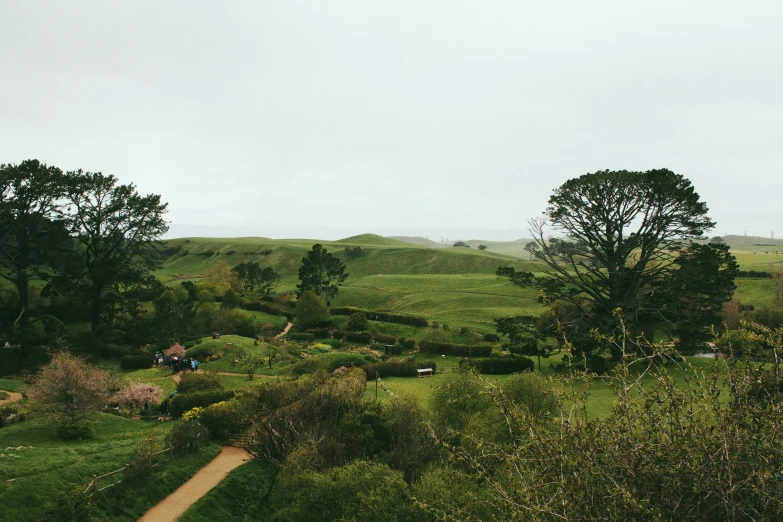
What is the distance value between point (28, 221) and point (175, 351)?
62.4 feet

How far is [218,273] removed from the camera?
8094cm

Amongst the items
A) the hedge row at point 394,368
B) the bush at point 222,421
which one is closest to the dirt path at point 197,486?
the bush at point 222,421

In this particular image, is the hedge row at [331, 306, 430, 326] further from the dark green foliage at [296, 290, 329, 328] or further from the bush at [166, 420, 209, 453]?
the bush at [166, 420, 209, 453]

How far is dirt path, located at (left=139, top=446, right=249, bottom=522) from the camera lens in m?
19.4

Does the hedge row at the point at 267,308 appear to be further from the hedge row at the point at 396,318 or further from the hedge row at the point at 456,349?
the hedge row at the point at 456,349

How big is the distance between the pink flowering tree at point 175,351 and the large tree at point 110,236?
7416 mm

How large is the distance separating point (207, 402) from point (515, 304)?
55730 mm

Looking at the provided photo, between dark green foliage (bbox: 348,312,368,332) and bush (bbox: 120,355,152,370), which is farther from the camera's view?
dark green foliage (bbox: 348,312,368,332)

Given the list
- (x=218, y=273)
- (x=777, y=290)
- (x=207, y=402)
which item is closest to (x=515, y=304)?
(x=777, y=290)

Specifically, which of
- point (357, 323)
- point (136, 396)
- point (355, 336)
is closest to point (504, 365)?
point (355, 336)

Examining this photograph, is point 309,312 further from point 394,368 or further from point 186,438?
point 186,438

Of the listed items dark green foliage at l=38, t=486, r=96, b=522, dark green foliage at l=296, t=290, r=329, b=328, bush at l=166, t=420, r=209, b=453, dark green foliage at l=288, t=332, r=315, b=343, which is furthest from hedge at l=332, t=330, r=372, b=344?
dark green foliage at l=38, t=486, r=96, b=522

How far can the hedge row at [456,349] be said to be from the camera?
47.8 meters

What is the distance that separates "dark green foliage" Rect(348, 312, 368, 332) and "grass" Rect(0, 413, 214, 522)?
30.9 metres
